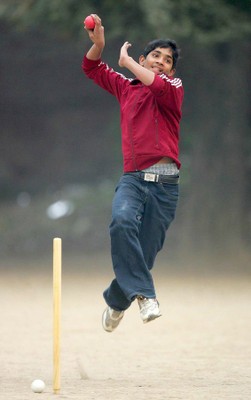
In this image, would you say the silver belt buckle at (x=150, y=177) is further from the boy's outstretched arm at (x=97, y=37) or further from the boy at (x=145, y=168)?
the boy's outstretched arm at (x=97, y=37)

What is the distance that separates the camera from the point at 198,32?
1494 centimetres

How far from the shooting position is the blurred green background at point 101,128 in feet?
49.1

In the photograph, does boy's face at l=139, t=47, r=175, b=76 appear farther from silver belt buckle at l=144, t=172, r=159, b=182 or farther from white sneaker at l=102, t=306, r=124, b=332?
white sneaker at l=102, t=306, r=124, b=332

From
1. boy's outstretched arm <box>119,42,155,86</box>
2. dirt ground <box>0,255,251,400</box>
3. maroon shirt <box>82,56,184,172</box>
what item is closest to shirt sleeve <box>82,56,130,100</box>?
maroon shirt <box>82,56,184,172</box>

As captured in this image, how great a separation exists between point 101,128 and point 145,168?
607 inches

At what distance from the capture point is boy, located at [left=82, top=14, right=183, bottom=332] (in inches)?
281

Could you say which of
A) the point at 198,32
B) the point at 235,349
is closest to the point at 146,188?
the point at 235,349

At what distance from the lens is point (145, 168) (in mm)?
7285

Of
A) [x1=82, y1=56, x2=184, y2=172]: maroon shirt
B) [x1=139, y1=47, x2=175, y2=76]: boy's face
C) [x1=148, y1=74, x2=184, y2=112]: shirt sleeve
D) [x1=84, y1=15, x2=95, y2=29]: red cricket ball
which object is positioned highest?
[x1=84, y1=15, x2=95, y2=29]: red cricket ball

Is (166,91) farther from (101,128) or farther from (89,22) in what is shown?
(101,128)

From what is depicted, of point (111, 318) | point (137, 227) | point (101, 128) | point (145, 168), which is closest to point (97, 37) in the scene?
point (145, 168)

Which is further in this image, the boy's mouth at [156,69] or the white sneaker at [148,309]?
the boy's mouth at [156,69]

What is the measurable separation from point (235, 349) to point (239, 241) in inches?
308

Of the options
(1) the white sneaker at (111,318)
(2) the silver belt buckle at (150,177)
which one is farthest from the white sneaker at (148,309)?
(2) the silver belt buckle at (150,177)
